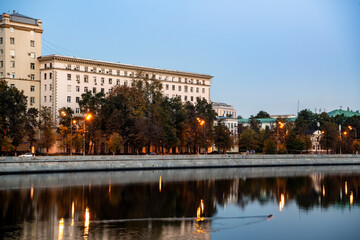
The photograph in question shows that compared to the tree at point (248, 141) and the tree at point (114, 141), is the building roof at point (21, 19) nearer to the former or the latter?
the tree at point (114, 141)

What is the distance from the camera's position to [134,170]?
74.2m

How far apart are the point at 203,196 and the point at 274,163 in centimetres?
4709

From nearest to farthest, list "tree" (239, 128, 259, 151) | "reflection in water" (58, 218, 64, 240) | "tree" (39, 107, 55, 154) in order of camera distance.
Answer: "reflection in water" (58, 218, 64, 240) → "tree" (39, 107, 55, 154) → "tree" (239, 128, 259, 151)

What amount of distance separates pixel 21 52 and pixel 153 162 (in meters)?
39.1

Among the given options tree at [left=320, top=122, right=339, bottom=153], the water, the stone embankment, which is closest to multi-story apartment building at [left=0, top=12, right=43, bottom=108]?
the stone embankment

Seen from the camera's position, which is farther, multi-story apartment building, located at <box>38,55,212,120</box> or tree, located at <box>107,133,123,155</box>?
multi-story apartment building, located at <box>38,55,212,120</box>

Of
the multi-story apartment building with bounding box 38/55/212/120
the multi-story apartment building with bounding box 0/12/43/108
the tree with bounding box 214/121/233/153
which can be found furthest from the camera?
the tree with bounding box 214/121/233/153

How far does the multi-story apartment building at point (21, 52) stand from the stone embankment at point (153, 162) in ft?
111

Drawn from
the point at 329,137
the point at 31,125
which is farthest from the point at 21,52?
the point at 329,137

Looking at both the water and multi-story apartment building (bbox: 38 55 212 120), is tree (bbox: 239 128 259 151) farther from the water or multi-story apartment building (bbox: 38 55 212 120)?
the water

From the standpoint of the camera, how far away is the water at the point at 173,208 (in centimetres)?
3073

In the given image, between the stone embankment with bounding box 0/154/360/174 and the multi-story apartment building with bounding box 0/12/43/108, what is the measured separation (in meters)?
34.0

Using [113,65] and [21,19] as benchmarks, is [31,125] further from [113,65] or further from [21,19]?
[113,65]

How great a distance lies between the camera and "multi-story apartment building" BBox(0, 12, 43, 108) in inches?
3740
